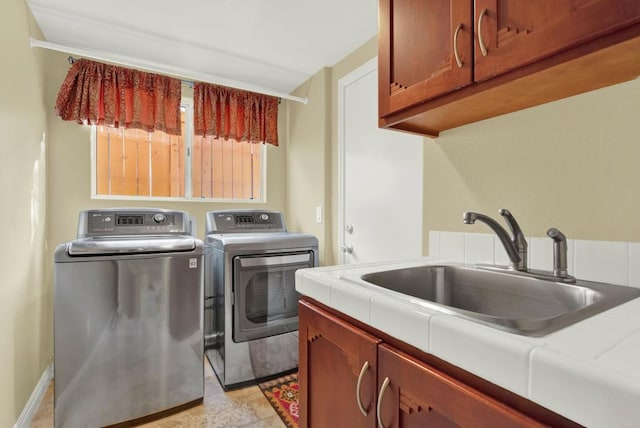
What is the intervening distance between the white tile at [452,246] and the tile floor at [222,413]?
129 centimetres

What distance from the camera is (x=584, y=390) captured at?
0.41 meters

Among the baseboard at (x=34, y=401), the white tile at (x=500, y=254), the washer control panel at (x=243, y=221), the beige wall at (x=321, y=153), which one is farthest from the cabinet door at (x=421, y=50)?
the baseboard at (x=34, y=401)

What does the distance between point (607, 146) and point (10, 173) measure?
2.50 metres

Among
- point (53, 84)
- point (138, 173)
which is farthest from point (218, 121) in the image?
point (53, 84)

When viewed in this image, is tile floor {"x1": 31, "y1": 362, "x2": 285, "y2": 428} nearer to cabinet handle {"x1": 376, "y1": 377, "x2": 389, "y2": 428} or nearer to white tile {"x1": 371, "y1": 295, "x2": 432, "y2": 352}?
cabinet handle {"x1": 376, "y1": 377, "x2": 389, "y2": 428}

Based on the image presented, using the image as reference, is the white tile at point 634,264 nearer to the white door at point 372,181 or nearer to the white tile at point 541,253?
the white tile at point 541,253

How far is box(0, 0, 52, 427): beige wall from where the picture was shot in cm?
146

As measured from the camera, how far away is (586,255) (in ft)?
3.20

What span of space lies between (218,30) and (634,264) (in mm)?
2373

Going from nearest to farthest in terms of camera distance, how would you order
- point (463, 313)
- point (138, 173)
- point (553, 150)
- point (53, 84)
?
point (463, 313) < point (553, 150) < point (53, 84) < point (138, 173)

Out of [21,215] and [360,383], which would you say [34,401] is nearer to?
[21,215]

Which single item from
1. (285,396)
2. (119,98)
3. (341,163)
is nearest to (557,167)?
(341,163)

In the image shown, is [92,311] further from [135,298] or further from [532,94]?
[532,94]

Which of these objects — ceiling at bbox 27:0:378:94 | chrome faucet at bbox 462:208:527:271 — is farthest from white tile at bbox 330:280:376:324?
ceiling at bbox 27:0:378:94
